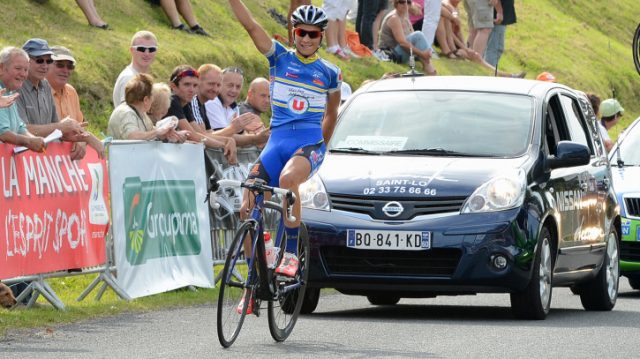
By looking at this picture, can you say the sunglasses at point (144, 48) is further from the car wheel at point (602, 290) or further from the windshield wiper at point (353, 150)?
the car wheel at point (602, 290)

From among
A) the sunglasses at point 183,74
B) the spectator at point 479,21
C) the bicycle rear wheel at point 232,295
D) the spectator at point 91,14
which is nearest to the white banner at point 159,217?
the sunglasses at point 183,74

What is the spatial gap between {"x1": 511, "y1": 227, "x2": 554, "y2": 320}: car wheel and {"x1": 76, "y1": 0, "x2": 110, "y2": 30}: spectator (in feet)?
29.5

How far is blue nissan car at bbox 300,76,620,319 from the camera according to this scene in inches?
464

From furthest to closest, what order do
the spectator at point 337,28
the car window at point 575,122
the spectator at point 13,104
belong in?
the spectator at point 337,28
the car window at point 575,122
the spectator at point 13,104

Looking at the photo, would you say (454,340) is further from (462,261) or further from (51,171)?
(51,171)

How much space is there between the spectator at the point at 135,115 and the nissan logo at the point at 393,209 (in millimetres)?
2752

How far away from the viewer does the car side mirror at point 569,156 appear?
1264cm

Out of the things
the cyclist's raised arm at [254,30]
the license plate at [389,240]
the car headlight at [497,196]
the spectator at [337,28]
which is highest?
the cyclist's raised arm at [254,30]

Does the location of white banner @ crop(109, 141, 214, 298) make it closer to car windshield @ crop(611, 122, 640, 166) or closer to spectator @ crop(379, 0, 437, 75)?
car windshield @ crop(611, 122, 640, 166)

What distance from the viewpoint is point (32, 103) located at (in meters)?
12.7

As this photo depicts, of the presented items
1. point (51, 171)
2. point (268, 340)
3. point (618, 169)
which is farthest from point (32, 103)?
point (618, 169)

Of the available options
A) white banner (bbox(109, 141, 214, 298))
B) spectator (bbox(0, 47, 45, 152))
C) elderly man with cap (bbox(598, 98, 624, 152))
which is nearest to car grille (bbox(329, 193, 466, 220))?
white banner (bbox(109, 141, 214, 298))

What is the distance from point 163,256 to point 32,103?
190cm

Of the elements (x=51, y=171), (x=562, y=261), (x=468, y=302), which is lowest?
(x=468, y=302)
